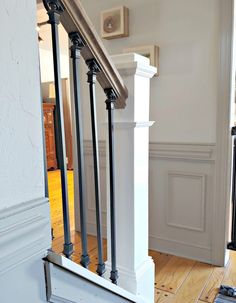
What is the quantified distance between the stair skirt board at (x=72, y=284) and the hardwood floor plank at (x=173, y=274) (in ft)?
3.47

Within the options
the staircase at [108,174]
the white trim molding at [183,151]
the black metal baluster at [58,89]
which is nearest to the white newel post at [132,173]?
the staircase at [108,174]

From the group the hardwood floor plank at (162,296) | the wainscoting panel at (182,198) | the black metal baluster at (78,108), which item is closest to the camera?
the black metal baluster at (78,108)

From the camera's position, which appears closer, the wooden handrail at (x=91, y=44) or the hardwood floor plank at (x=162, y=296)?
the wooden handrail at (x=91, y=44)

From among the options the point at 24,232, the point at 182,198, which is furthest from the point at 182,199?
the point at 24,232

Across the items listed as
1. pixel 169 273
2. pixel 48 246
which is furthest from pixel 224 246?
pixel 48 246

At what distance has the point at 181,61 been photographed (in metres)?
2.01

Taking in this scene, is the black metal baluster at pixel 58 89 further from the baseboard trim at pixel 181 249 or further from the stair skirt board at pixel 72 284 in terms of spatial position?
the baseboard trim at pixel 181 249

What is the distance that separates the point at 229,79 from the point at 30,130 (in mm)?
1639

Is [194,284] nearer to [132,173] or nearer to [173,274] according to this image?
[173,274]

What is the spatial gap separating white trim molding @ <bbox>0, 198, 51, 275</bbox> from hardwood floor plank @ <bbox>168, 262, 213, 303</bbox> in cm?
137

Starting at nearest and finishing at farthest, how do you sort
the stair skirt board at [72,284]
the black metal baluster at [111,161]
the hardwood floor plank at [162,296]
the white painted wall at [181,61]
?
the stair skirt board at [72,284] → the black metal baluster at [111,161] → the hardwood floor plank at [162,296] → the white painted wall at [181,61]

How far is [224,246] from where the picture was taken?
1954 millimetres

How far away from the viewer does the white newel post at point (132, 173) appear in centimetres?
94

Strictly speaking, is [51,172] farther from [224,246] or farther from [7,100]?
[7,100]
